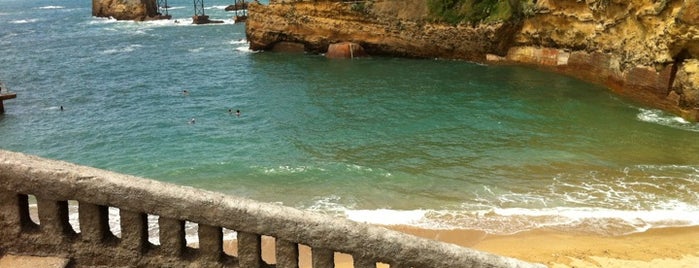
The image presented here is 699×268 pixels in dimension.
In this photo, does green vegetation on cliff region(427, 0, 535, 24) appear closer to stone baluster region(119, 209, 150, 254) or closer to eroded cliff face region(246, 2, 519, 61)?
eroded cliff face region(246, 2, 519, 61)

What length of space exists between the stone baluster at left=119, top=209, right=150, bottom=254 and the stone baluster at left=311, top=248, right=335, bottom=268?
4.37 ft

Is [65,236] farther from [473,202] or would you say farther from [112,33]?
[112,33]

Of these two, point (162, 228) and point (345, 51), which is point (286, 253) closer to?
point (162, 228)

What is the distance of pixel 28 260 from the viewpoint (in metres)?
4.32

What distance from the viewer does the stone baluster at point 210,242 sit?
440 centimetres

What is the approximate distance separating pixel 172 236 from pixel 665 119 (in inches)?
1017

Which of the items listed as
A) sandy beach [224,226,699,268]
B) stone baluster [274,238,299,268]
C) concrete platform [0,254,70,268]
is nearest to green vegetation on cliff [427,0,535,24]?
sandy beach [224,226,699,268]

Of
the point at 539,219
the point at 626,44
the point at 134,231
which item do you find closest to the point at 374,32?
the point at 626,44

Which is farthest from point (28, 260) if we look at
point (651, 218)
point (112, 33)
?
point (112, 33)

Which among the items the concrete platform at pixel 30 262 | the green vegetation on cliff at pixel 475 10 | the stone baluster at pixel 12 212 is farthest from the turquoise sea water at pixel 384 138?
the stone baluster at pixel 12 212

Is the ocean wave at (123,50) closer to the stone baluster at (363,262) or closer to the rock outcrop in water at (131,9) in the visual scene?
the rock outcrop in water at (131,9)

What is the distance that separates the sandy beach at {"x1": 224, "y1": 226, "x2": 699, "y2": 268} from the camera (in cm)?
1290

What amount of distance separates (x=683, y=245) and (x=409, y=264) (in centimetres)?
1205

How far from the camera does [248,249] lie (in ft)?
14.6
